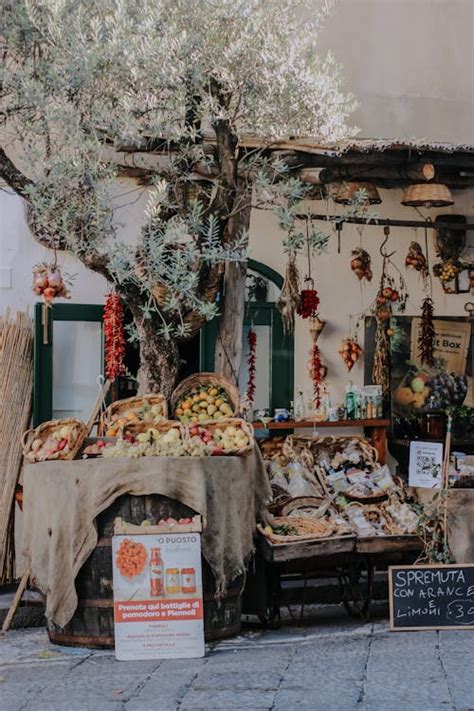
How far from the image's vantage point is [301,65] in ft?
30.4

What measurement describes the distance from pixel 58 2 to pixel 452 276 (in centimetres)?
515

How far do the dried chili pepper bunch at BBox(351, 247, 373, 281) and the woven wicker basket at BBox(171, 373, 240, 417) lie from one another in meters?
2.25

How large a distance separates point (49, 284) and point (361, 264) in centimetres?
330

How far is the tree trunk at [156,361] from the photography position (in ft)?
30.8

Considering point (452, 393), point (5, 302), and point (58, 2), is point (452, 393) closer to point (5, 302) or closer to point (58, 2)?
point (5, 302)

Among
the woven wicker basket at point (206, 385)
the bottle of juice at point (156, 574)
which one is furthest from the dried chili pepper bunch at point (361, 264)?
the bottle of juice at point (156, 574)

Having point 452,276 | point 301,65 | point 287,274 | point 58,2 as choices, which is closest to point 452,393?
point 452,276

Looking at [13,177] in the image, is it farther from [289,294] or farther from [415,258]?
[415,258]

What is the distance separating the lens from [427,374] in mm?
11922

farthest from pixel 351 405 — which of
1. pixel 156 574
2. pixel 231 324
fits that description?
pixel 156 574

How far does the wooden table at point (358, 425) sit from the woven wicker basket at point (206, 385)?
1261 mm

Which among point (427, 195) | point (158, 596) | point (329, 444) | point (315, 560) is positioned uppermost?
point (427, 195)

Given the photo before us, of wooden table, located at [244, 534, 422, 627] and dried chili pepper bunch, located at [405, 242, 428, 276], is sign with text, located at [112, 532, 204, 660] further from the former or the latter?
dried chili pepper bunch, located at [405, 242, 428, 276]

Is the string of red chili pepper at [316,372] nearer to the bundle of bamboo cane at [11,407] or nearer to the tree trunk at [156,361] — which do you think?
the tree trunk at [156,361]
